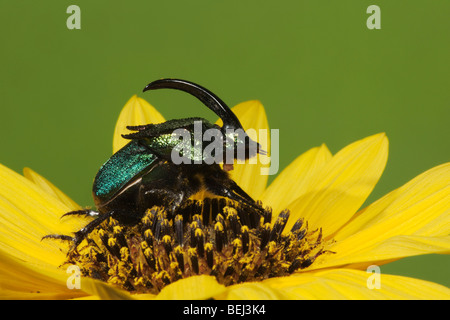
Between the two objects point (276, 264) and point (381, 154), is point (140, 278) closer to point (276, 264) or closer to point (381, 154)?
point (276, 264)

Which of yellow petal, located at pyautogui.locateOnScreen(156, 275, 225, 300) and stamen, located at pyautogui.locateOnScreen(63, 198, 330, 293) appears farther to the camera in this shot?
stamen, located at pyautogui.locateOnScreen(63, 198, 330, 293)

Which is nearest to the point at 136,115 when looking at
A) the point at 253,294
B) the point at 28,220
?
the point at 28,220

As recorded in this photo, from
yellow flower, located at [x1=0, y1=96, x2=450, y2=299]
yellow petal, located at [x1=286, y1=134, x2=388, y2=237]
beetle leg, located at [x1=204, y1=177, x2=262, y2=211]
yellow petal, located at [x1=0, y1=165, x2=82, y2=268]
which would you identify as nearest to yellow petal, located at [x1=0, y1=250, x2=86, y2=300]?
yellow flower, located at [x1=0, y1=96, x2=450, y2=299]

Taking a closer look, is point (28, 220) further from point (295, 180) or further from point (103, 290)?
point (295, 180)

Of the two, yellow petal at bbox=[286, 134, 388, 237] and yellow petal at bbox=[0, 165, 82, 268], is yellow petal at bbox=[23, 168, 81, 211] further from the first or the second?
yellow petal at bbox=[286, 134, 388, 237]

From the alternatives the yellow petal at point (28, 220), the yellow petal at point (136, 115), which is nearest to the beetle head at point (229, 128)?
the yellow petal at point (28, 220)

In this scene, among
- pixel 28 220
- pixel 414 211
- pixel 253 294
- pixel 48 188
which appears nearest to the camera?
pixel 253 294

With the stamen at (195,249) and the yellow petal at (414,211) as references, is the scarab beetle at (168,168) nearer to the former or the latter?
the stamen at (195,249)
